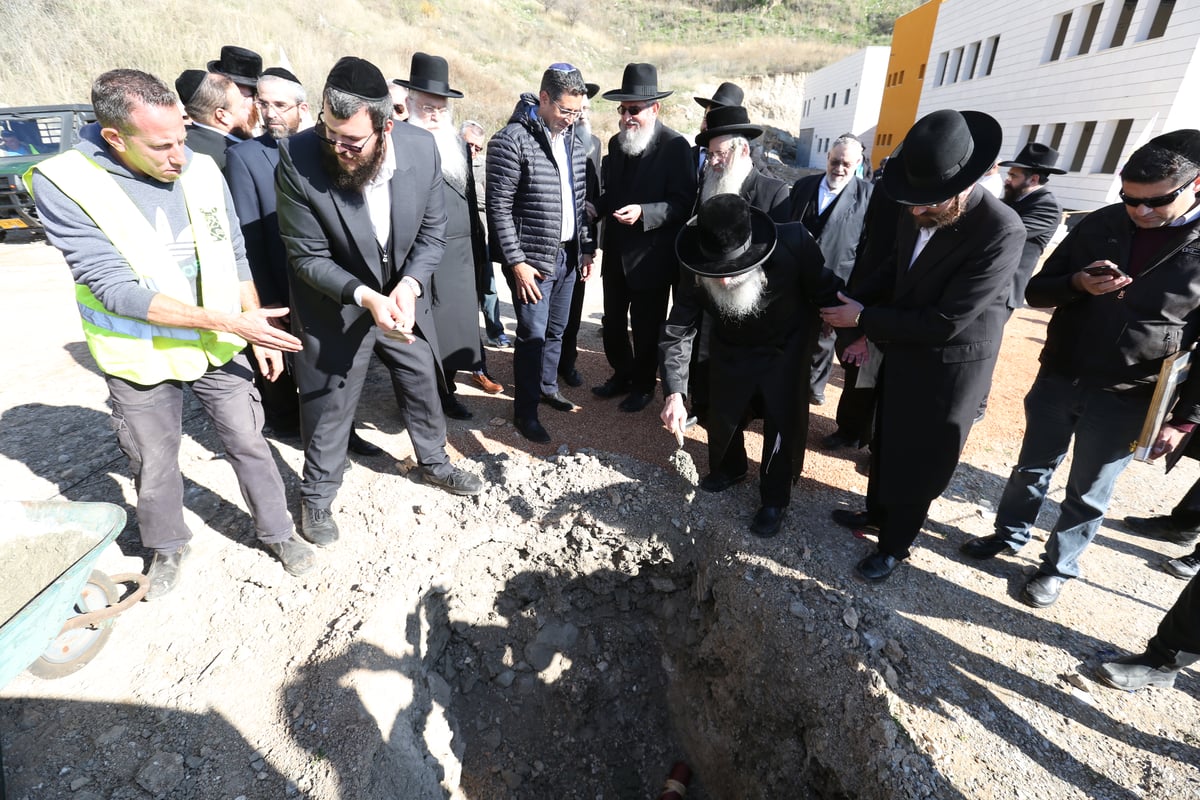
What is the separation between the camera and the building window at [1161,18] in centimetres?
1172

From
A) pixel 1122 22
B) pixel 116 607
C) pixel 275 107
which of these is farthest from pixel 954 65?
pixel 116 607

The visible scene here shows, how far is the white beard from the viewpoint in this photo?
4078 millimetres

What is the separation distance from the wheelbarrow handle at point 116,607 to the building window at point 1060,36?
Answer: 20.3 m

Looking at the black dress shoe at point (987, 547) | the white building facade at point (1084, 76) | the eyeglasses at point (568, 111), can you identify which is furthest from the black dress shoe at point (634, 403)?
the white building facade at point (1084, 76)

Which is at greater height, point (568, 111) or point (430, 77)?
point (430, 77)

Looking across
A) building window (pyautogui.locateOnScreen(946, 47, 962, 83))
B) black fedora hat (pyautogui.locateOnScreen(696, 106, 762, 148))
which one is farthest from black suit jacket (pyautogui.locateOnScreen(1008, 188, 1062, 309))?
building window (pyautogui.locateOnScreen(946, 47, 962, 83))

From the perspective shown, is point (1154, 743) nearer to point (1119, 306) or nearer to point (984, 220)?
point (1119, 306)

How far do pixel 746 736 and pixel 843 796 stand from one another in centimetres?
64

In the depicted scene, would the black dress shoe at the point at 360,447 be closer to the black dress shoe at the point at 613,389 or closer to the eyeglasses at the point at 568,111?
the black dress shoe at the point at 613,389

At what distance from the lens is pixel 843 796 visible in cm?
256

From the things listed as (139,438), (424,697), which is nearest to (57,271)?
(139,438)

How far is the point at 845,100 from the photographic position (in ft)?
89.5

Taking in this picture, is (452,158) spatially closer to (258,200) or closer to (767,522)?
(258,200)

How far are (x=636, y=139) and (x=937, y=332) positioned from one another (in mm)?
2503
